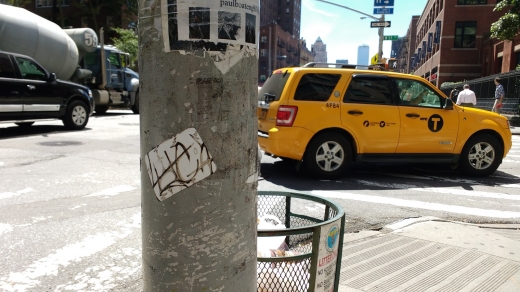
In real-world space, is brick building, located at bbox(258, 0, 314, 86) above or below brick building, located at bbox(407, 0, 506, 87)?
above

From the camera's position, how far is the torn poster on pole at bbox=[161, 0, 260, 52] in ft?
4.43

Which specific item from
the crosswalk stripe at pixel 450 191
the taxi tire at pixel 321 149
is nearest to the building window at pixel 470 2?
the crosswalk stripe at pixel 450 191

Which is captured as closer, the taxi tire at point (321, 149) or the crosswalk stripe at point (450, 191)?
the crosswalk stripe at point (450, 191)

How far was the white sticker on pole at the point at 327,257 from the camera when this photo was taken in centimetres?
201

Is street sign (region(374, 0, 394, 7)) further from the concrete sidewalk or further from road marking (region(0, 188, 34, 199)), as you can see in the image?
road marking (region(0, 188, 34, 199))

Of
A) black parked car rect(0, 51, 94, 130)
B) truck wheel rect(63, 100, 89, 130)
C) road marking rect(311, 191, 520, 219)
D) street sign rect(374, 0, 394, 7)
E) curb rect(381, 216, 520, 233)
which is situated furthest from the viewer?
street sign rect(374, 0, 394, 7)

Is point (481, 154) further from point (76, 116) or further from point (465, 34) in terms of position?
point (465, 34)

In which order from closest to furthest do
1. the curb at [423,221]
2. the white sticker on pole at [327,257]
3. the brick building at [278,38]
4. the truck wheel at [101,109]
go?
1. the white sticker on pole at [327,257]
2. the curb at [423,221]
3. the truck wheel at [101,109]
4. the brick building at [278,38]

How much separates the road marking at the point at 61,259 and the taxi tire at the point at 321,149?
332 cm

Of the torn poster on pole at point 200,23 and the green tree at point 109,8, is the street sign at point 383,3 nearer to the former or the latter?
the torn poster on pole at point 200,23

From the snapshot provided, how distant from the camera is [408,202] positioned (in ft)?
19.5

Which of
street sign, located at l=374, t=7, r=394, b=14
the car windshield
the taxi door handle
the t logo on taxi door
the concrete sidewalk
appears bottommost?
the concrete sidewalk

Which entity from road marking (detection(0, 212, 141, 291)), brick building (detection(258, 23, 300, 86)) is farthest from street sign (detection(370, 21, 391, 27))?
brick building (detection(258, 23, 300, 86))

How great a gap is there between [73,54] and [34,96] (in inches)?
219
